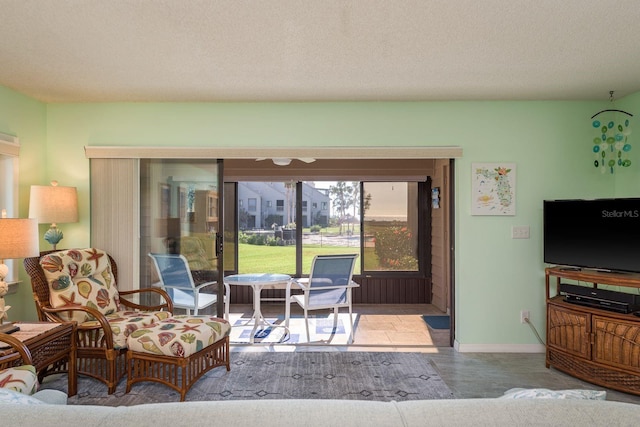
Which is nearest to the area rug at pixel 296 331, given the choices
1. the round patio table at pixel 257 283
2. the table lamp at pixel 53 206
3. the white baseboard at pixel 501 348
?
the round patio table at pixel 257 283

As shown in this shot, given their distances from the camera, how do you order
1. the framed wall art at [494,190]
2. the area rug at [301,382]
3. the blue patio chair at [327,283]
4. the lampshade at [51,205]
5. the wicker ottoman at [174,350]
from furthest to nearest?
the blue patio chair at [327,283]
the framed wall art at [494,190]
the lampshade at [51,205]
the area rug at [301,382]
the wicker ottoman at [174,350]

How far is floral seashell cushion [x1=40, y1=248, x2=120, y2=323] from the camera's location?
136 inches

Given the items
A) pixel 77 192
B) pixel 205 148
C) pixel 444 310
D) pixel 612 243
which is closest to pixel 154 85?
pixel 205 148

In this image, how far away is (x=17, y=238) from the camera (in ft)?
9.39

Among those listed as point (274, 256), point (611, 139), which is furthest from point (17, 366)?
point (611, 139)

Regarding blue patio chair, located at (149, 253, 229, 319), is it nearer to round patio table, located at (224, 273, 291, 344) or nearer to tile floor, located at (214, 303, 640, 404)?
round patio table, located at (224, 273, 291, 344)

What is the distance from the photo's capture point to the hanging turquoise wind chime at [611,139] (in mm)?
3916

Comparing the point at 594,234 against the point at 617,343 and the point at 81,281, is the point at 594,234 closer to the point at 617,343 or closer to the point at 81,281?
the point at 617,343

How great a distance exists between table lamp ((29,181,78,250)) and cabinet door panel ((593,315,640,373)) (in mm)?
4416

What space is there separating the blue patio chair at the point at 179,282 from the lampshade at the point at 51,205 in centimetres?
86

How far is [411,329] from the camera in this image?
5.12m

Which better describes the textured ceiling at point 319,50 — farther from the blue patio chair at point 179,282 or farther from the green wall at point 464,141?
the blue patio chair at point 179,282

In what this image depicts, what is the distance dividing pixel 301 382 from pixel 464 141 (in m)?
2.66

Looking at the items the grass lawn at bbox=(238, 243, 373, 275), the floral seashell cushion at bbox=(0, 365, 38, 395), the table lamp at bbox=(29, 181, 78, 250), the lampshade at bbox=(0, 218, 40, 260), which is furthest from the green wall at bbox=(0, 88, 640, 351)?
the grass lawn at bbox=(238, 243, 373, 275)
